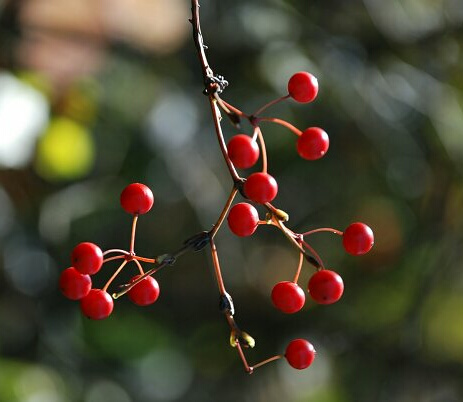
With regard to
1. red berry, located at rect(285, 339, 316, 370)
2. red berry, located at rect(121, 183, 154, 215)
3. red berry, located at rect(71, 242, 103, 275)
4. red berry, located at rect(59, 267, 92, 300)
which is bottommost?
red berry, located at rect(285, 339, 316, 370)

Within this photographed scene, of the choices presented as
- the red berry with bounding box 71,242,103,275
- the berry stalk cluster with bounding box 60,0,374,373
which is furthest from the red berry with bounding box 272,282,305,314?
the red berry with bounding box 71,242,103,275

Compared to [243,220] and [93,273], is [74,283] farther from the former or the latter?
[243,220]

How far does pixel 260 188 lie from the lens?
16.4 inches

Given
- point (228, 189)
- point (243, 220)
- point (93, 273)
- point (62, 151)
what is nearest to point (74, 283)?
point (93, 273)

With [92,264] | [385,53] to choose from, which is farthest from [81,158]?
[92,264]

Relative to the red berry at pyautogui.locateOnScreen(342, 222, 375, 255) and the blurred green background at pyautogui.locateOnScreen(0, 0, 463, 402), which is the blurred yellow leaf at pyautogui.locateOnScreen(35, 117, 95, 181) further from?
the red berry at pyautogui.locateOnScreen(342, 222, 375, 255)

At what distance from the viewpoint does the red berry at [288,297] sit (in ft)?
1.58

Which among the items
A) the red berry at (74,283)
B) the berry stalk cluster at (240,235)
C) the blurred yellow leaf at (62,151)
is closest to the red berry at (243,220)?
the berry stalk cluster at (240,235)

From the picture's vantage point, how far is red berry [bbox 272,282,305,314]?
481 mm

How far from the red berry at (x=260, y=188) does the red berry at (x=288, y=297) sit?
0.08 metres

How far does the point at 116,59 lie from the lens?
1509mm

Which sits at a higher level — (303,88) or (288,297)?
(303,88)

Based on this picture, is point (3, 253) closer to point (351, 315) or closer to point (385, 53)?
point (351, 315)

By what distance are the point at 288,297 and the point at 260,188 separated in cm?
9
